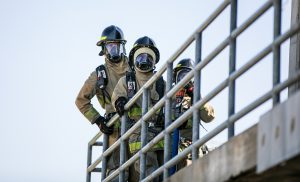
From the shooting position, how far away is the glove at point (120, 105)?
11764 mm

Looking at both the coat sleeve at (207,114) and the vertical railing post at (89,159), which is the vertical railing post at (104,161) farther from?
the coat sleeve at (207,114)

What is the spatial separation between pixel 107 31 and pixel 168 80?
185 inches

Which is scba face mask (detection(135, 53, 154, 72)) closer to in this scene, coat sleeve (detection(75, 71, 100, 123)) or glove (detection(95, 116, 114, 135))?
glove (detection(95, 116, 114, 135))

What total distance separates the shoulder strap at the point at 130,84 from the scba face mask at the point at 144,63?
149 millimetres

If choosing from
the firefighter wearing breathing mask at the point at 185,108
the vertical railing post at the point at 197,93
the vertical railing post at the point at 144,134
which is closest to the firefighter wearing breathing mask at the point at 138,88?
the firefighter wearing breathing mask at the point at 185,108

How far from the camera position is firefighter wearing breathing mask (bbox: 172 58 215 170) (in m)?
12.5

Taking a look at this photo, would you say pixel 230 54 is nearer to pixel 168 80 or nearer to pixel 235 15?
pixel 235 15

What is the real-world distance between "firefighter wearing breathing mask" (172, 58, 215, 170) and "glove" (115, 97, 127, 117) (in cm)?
54

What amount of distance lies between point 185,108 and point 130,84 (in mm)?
698

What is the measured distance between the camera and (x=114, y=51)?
47.2 ft

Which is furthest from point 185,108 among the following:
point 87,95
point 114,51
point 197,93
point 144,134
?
point 197,93

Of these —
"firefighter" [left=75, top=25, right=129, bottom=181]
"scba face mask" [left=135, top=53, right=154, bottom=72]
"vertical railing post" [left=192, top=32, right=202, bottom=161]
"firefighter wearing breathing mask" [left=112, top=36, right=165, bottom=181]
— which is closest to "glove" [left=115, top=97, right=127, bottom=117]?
"firefighter wearing breathing mask" [left=112, top=36, right=165, bottom=181]

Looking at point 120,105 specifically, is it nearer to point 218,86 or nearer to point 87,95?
point 87,95

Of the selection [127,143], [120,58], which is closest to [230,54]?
[127,143]
